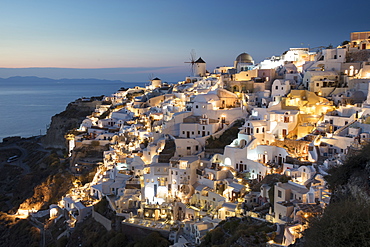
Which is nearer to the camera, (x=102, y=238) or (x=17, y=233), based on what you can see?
(x=102, y=238)

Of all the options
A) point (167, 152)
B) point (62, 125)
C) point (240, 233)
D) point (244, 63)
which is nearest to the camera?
point (240, 233)

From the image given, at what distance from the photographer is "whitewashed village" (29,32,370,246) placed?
1734cm

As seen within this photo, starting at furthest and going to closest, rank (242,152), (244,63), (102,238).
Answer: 1. (244,63)
2. (242,152)
3. (102,238)

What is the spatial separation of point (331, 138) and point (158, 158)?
11138 mm

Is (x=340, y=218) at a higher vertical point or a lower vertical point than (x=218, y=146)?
higher

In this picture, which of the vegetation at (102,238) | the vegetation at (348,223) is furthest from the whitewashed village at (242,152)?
the vegetation at (348,223)

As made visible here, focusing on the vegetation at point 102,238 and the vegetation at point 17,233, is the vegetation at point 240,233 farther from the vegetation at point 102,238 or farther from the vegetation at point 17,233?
the vegetation at point 17,233

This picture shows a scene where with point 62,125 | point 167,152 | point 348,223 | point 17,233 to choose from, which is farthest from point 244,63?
point 348,223

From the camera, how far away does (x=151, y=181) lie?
2300 centimetres

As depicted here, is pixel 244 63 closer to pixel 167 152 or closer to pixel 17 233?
pixel 167 152

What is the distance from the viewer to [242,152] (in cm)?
2164

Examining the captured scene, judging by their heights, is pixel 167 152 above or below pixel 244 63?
below

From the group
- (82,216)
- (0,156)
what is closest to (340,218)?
(82,216)

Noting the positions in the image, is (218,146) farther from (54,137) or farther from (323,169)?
(54,137)
